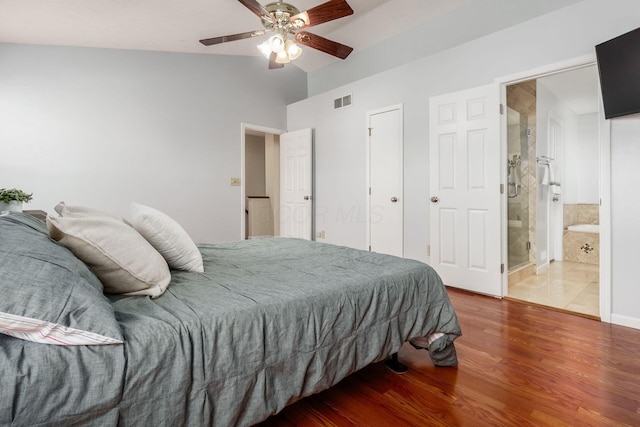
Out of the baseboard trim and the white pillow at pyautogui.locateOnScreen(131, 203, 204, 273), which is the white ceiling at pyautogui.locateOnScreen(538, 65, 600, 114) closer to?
the baseboard trim

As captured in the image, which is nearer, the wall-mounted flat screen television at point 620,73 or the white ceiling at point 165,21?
the wall-mounted flat screen television at point 620,73

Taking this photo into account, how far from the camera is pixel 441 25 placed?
158 inches

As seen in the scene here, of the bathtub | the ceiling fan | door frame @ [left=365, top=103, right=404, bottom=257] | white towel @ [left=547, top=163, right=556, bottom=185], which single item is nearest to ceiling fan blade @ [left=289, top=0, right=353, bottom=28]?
the ceiling fan

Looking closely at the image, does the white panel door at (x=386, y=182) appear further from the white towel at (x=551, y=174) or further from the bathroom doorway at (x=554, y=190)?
the white towel at (x=551, y=174)

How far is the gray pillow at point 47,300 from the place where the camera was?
757 millimetres

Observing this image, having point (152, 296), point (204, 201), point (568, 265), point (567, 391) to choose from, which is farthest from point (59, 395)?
point (568, 265)

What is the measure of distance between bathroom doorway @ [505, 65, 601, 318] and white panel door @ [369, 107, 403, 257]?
1186 millimetres

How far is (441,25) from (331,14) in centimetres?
218

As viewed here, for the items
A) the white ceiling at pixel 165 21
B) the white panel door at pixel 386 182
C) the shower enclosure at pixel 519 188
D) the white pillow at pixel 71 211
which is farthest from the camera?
the white panel door at pixel 386 182

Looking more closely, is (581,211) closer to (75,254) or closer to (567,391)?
(567,391)

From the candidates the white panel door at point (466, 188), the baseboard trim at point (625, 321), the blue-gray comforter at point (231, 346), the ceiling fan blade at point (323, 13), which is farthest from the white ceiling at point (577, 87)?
the blue-gray comforter at point (231, 346)

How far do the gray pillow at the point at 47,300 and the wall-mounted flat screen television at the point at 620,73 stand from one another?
10.6 ft

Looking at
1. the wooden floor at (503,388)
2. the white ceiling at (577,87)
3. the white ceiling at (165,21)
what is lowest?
the wooden floor at (503,388)

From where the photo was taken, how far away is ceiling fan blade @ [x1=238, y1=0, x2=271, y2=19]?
2.42m
